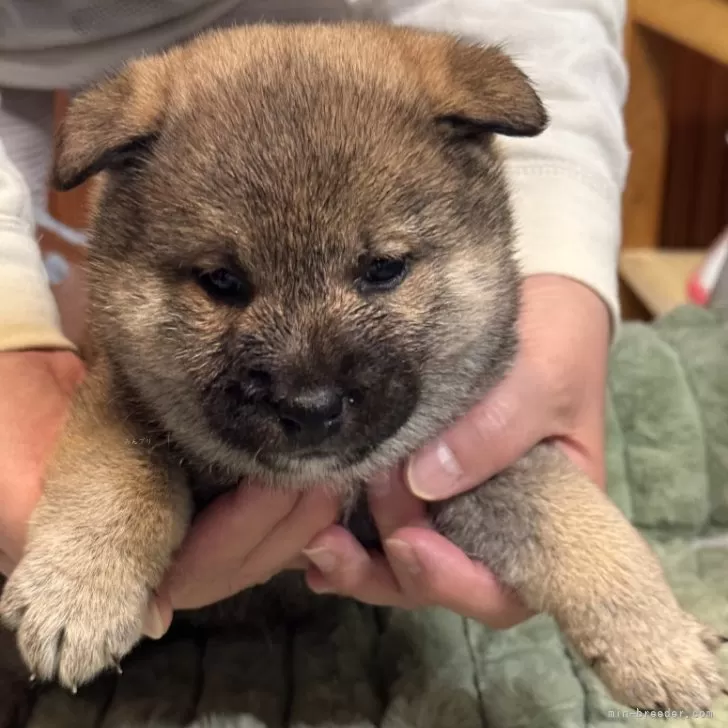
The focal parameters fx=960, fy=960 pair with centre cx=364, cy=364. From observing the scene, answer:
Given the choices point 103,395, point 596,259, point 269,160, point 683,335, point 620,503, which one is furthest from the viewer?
point 683,335

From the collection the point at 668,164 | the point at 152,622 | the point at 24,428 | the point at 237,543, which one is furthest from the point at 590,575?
the point at 668,164

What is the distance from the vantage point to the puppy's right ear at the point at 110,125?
1.11 meters

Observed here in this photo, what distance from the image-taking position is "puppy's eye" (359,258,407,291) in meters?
1.09

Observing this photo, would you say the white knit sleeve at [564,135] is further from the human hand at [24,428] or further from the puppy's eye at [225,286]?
the human hand at [24,428]

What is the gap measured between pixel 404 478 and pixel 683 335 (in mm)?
964

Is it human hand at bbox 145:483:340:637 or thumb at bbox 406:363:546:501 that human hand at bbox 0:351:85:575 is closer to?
human hand at bbox 145:483:340:637

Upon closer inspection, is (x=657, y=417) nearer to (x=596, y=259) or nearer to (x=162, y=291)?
(x=596, y=259)

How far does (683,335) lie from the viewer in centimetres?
201

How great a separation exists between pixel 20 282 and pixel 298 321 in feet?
1.94

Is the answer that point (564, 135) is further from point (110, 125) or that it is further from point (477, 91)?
point (110, 125)

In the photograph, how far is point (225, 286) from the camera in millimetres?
1091

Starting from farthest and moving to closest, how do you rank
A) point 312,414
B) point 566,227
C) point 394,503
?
point 566,227 < point 394,503 < point 312,414

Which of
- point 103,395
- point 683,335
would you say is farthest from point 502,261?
point 683,335

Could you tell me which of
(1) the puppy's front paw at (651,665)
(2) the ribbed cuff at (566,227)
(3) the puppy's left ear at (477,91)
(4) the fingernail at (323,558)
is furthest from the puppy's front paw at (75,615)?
(2) the ribbed cuff at (566,227)
